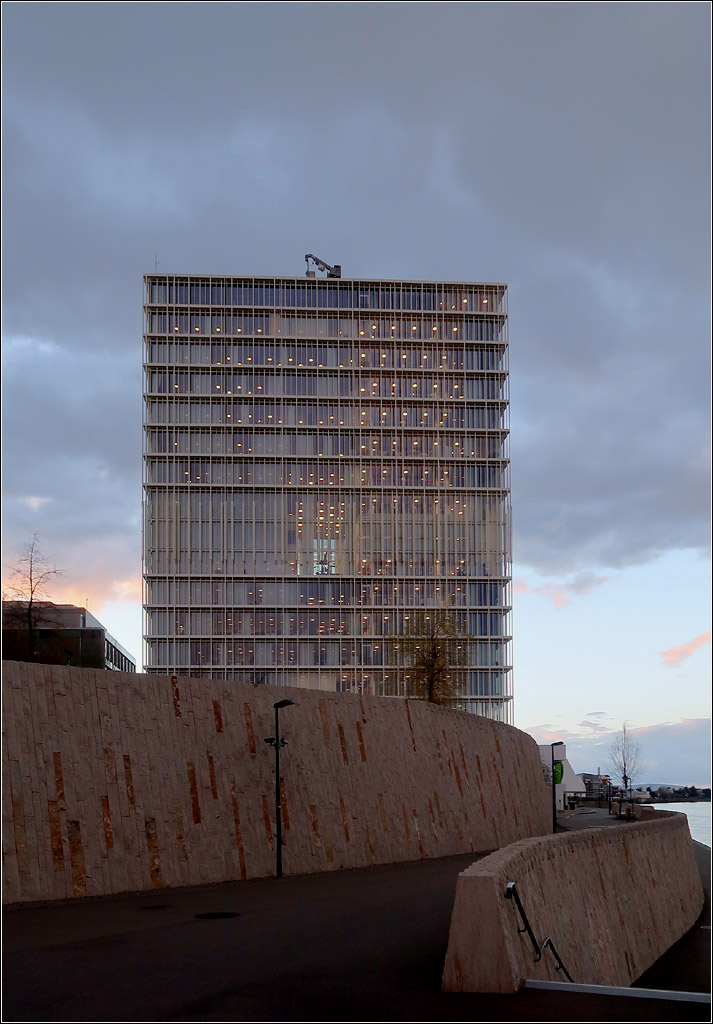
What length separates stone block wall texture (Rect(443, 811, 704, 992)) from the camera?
11.6 metres

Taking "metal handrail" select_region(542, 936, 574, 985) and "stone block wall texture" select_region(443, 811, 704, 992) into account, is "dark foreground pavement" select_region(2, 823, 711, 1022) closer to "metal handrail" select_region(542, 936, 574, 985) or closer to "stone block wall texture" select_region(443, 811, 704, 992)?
"stone block wall texture" select_region(443, 811, 704, 992)

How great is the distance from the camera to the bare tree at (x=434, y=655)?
65188 mm

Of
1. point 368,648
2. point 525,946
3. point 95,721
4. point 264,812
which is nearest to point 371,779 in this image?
point 264,812

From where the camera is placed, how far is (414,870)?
2975 centimetres

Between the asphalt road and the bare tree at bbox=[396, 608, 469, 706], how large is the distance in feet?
124

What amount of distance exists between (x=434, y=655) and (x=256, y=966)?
52.9m

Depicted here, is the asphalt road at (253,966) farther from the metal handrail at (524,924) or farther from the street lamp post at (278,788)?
the street lamp post at (278,788)

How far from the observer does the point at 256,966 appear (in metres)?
13.3

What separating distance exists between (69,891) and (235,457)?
2893 inches

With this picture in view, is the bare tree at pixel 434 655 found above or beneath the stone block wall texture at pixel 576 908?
above

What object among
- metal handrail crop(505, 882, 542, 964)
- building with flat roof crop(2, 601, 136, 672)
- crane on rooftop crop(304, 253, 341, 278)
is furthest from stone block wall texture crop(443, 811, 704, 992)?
crane on rooftop crop(304, 253, 341, 278)

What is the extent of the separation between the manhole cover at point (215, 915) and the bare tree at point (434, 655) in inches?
1489

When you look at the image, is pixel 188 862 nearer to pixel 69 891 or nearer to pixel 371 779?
pixel 69 891

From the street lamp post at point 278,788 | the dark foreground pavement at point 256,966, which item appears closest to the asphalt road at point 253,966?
the dark foreground pavement at point 256,966
